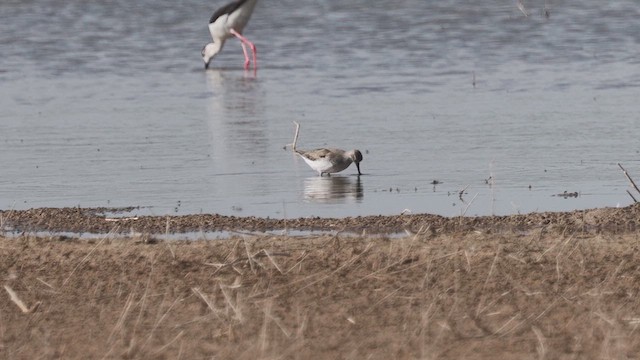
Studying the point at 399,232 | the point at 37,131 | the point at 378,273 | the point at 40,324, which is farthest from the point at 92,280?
the point at 37,131

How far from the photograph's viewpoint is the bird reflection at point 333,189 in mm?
12438

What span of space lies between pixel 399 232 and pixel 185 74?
1317 centimetres

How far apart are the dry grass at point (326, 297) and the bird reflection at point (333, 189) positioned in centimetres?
286

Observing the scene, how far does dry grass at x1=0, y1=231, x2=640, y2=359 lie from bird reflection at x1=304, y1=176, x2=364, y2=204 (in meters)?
2.86

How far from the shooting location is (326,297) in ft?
26.0

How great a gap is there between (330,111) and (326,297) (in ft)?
33.5

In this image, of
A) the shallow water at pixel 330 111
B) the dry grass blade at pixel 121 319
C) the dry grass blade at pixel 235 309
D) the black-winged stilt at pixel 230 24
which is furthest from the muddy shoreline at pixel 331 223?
the black-winged stilt at pixel 230 24

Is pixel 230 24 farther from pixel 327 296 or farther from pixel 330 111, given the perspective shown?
pixel 327 296

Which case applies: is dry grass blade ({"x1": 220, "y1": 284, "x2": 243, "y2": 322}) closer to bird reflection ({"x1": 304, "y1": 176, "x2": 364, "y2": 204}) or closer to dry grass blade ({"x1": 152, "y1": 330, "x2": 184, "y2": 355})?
dry grass blade ({"x1": 152, "y1": 330, "x2": 184, "y2": 355})

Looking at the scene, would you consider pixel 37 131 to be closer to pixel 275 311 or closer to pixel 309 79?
pixel 309 79

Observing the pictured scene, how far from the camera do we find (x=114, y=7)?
34656mm

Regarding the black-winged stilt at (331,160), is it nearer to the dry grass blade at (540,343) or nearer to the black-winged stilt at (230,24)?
the dry grass blade at (540,343)

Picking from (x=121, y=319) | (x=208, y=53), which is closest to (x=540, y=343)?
(x=121, y=319)

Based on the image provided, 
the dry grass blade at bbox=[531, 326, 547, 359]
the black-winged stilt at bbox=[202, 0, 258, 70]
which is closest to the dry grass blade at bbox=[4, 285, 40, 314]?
the dry grass blade at bbox=[531, 326, 547, 359]
